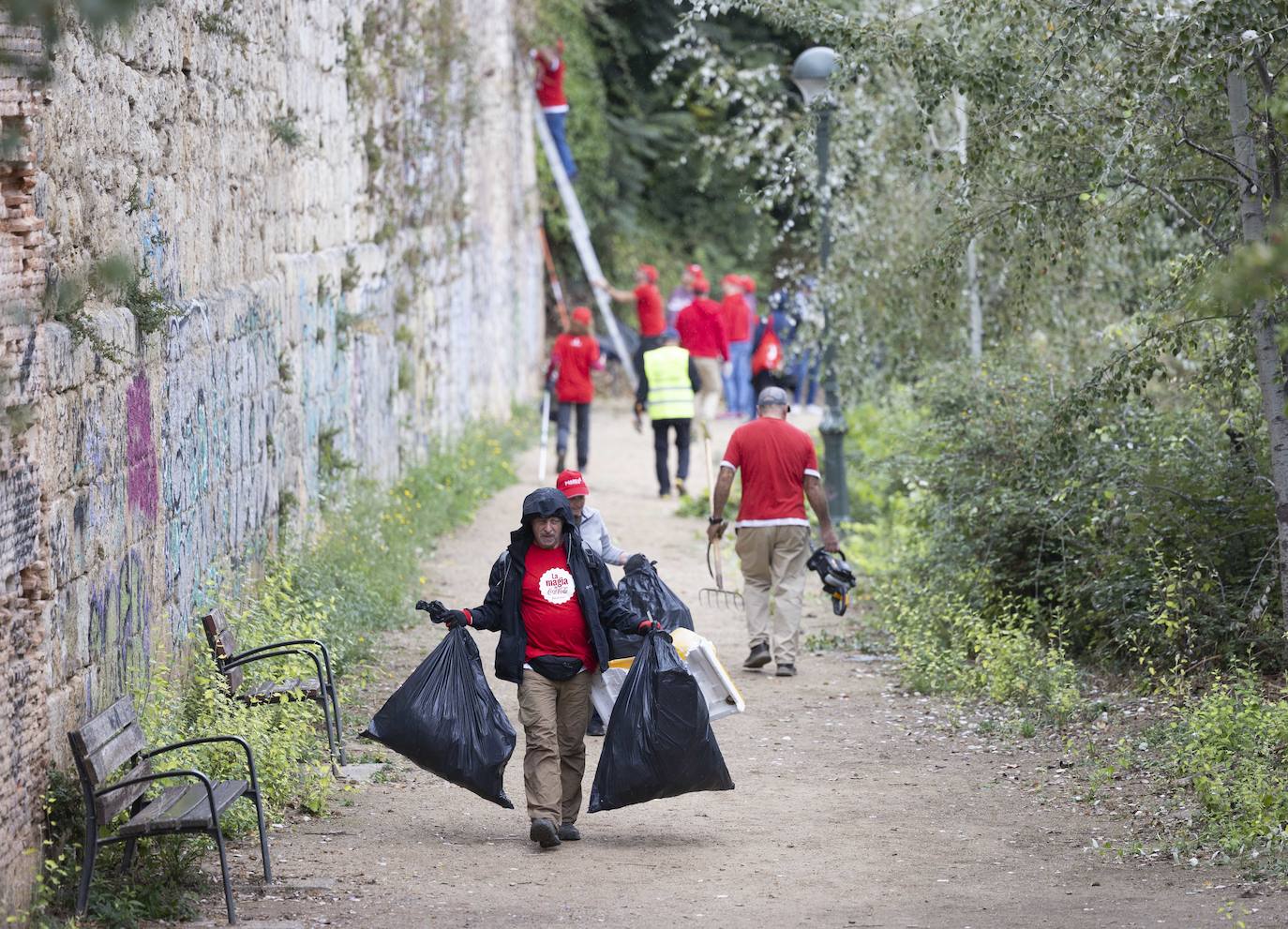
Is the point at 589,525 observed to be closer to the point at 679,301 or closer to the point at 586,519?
the point at 586,519

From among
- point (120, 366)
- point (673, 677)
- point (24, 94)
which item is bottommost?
point (673, 677)

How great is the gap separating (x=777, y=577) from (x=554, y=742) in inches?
148

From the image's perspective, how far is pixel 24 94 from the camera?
5859 mm

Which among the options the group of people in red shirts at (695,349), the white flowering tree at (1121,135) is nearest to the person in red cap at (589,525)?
the white flowering tree at (1121,135)

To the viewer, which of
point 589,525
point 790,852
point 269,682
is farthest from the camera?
point 589,525

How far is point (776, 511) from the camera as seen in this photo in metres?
10.5

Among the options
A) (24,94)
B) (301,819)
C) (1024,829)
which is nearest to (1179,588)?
(1024,829)

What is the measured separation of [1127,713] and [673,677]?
3.05m

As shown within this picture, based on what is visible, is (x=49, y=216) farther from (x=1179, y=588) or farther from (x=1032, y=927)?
(x=1179, y=588)

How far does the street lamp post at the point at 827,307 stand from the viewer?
46.3 feet

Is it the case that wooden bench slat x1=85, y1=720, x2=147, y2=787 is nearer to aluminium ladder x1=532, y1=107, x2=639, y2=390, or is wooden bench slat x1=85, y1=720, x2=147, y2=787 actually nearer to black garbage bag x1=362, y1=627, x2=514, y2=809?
black garbage bag x1=362, y1=627, x2=514, y2=809

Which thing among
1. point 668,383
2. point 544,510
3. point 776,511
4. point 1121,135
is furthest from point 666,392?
point 544,510

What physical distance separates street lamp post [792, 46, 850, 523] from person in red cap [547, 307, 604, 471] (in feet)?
11.7

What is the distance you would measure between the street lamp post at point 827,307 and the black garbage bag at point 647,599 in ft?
18.4
